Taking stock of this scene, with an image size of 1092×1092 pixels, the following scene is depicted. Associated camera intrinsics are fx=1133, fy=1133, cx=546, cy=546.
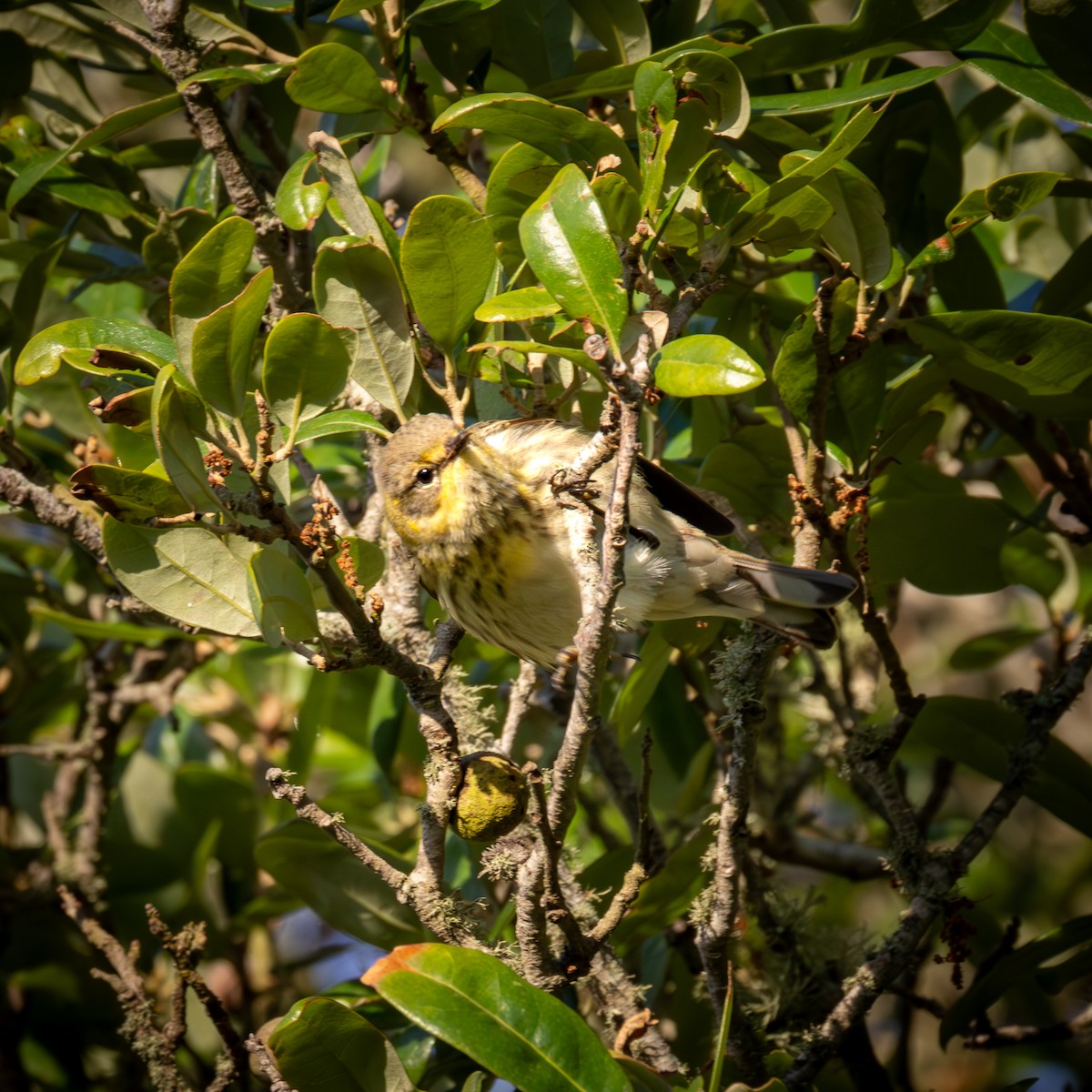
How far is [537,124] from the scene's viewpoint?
1839 millimetres

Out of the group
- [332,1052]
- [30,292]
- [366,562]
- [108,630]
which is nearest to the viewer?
[332,1052]

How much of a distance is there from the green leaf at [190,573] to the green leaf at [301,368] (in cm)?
28

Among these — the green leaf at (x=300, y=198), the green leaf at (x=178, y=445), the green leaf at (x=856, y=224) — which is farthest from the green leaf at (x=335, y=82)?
the green leaf at (x=856, y=224)

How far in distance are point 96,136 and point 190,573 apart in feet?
3.22

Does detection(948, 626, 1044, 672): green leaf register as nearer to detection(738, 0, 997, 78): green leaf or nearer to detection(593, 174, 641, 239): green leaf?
detection(738, 0, 997, 78): green leaf

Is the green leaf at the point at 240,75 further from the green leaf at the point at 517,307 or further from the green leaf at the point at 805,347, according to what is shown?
the green leaf at the point at 805,347

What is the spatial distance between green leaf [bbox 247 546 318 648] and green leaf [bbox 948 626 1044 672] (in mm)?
2206

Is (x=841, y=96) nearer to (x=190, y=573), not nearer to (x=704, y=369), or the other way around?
(x=704, y=369)

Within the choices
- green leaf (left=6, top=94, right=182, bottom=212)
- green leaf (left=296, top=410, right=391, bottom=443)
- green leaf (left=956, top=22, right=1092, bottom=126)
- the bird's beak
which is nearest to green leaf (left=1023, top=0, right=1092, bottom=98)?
green leaf (left=956, top=22, right=1092, bottom=126)

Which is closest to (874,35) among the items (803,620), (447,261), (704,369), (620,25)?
(620,25)

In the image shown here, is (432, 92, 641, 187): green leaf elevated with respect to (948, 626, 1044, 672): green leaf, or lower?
elevated

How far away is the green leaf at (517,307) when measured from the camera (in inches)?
65.1

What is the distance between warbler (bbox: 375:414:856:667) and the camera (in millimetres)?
2371

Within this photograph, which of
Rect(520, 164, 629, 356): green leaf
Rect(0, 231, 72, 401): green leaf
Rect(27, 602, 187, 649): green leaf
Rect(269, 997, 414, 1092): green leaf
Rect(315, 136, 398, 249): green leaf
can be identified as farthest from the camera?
Rect(27, 602, 187, 649): green leaf
